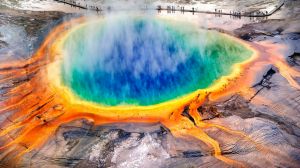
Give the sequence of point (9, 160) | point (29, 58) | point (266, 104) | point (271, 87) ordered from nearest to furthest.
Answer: point (9, 160) → point (266, 104) → point (271, 87) → point (29, 58)

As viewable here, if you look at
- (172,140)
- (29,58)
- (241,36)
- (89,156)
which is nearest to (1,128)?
(89,156)

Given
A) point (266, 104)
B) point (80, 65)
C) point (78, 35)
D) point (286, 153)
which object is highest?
point (78, 35)

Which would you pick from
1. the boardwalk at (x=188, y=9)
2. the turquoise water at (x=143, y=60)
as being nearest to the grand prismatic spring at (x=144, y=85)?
the turquoise water at (x=143, y=60)

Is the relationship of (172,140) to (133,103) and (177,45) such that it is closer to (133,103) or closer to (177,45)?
(133,103)

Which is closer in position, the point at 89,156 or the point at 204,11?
the point at 89,156

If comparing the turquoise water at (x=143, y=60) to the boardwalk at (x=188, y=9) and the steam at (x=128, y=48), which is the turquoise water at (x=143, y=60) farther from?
the boardwalk at (x=188, y=9)
